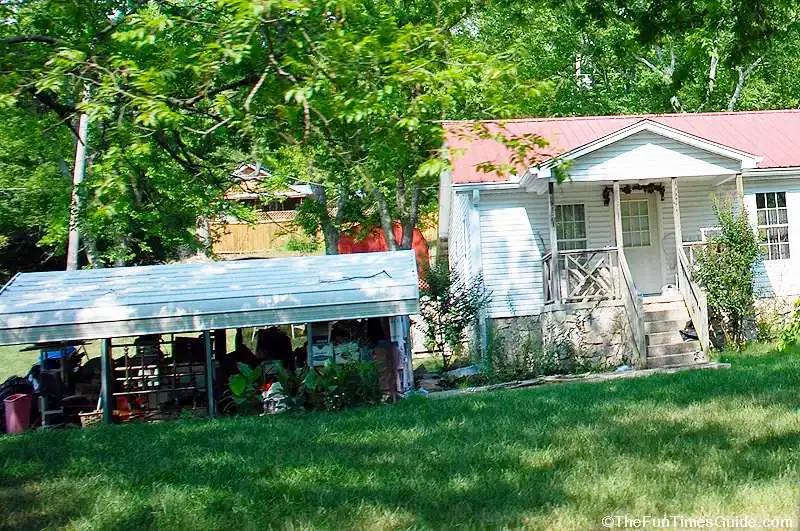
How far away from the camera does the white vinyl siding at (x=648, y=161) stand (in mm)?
18031

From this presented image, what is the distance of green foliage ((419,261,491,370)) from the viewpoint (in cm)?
1842

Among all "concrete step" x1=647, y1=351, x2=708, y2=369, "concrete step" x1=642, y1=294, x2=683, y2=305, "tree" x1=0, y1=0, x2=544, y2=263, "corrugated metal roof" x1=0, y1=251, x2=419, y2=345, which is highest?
"tree" x1=0, y1=0, x2=544, y2=263

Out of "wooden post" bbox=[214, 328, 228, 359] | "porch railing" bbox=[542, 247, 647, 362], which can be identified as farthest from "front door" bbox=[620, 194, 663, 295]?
"wooden post" bbox=[214, 328, 228, 359]

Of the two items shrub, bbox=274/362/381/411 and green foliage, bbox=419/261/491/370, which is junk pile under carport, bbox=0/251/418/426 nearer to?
shrub, bbox=274/362/381/411

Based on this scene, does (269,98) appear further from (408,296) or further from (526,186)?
(526,186)

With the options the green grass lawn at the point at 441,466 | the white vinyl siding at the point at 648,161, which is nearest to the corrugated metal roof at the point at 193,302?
the green grass lawn at the point at 441,466

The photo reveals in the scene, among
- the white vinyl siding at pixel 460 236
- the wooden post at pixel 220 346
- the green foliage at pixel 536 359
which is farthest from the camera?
the white vinyl siding at pixel 460 236

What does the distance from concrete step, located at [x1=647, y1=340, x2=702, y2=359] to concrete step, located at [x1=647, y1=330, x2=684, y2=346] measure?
21 centimetres

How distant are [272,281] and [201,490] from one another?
809cm

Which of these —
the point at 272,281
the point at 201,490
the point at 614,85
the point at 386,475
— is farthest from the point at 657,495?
the point at 614,85

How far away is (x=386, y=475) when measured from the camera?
739cm

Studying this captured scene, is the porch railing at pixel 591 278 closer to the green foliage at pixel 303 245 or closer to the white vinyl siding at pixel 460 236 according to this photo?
the white vinyl siding at pixel 460 236

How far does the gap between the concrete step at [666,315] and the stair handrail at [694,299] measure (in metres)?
0.15

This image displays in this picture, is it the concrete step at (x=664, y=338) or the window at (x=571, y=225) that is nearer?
the concrete step at (x=664, y=338)
